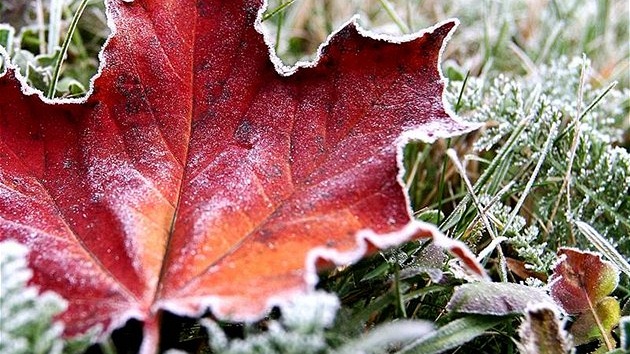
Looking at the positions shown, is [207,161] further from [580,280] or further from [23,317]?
[580,280]

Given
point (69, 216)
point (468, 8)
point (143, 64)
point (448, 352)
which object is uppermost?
point (468, 8)

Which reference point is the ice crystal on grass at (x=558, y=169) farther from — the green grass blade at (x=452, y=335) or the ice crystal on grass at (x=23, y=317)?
the ice crystal on grass at (x=23, y=317)

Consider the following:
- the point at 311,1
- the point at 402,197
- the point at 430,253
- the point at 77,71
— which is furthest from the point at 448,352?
the point at 311,1

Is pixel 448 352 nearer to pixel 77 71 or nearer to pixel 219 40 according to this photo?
pixel 219 40

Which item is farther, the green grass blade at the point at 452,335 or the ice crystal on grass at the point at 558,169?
the ice crystal on grass at the point at 558,169

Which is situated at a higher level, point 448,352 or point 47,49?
point 47,49

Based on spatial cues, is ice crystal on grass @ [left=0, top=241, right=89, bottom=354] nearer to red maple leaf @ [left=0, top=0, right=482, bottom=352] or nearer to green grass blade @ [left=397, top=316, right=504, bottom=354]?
red maple leaf @ [left=0, top=0, right=482, bottom=352]

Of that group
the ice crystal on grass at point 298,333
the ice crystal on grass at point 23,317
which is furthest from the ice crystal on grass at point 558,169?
the ice crystal on grass at point 23,317
